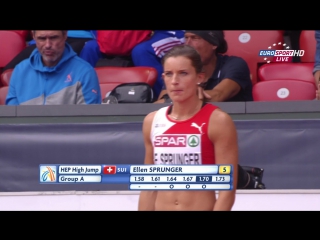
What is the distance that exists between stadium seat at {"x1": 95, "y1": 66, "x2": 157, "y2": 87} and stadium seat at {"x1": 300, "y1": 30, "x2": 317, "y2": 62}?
1.27 m

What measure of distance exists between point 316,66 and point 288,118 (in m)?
0.80

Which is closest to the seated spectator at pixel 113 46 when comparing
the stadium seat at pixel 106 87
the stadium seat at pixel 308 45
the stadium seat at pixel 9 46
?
the stadium seat at pixel 106 87

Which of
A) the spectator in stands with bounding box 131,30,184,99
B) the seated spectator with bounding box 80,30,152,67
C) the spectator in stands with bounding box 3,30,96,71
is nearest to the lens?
the spectator in stands with bounding box 131,30,184,99

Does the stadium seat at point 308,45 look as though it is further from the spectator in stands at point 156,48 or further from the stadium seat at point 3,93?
the stadium seat at point 3,93

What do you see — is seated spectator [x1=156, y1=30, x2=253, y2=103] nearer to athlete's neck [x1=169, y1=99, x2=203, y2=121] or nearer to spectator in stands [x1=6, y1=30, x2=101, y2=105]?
spectator in stands [x1=6, y1=30, x2=101, y2=105]

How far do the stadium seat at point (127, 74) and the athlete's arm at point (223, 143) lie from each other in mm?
1888

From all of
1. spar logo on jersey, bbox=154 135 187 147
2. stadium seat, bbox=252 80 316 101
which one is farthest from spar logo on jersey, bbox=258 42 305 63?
spar logo on jersey, bbox=154 135 187 147

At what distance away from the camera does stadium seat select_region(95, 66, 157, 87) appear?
5.73 meters

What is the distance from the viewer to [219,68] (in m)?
5.22

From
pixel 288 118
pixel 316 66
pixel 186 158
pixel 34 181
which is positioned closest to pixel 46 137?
pixel 34 181

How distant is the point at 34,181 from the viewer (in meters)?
4.76

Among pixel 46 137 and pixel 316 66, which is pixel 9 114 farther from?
pixel 316 66

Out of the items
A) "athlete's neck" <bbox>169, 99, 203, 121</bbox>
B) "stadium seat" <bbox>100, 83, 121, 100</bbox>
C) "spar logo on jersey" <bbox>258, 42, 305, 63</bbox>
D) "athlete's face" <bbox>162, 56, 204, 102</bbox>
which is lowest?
"athlete's neck" <bbox>169, 99, 203, 121</bbox>

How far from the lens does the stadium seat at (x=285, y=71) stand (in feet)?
18.3
